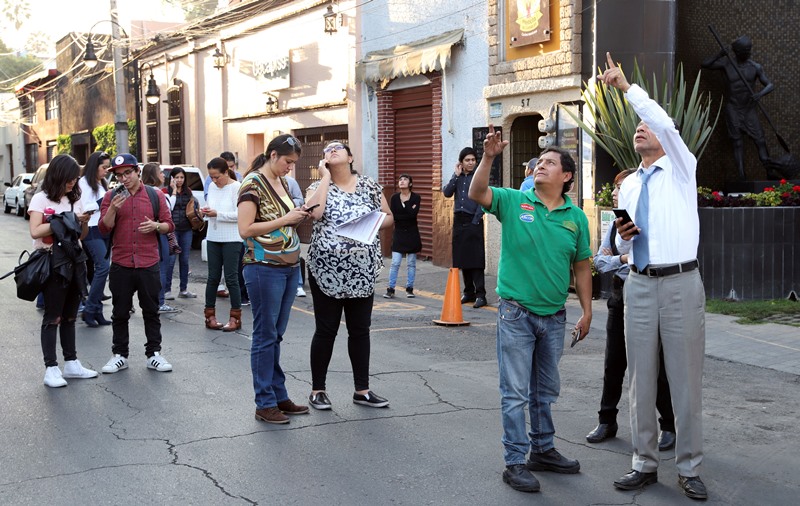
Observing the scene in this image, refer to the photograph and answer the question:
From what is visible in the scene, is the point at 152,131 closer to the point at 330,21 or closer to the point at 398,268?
the point at 330,21

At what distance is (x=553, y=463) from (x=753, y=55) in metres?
10.1

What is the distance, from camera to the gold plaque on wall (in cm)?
1338

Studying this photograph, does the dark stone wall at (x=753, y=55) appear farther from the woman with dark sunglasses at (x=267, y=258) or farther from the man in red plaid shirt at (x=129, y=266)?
the woman with dark sunglasses at (x=267, y=258)

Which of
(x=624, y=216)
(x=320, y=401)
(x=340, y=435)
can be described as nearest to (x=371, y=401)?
(x=320, y=401)

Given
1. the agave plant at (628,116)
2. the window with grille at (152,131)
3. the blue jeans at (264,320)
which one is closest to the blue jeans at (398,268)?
the agave plant at (628,116)

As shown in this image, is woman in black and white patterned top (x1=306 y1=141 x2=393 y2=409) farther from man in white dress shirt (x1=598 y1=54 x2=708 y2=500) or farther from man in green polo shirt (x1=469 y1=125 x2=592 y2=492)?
man in white dress shirt (x1=598 y1=54 x2=708 y2=500)

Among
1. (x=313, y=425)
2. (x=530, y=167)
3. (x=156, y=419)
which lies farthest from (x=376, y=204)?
(x=530, y=167)

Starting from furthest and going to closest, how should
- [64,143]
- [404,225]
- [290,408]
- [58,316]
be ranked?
[64,143]
[404,225]
[58,316]
[290,408]

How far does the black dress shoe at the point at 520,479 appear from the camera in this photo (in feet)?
16.2

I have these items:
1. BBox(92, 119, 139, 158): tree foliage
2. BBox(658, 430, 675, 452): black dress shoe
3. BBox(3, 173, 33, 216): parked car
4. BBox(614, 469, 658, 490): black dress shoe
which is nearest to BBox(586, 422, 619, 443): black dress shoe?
BBox(658, 430, 675, 452): black dress shoe

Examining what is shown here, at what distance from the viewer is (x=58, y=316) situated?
743cm

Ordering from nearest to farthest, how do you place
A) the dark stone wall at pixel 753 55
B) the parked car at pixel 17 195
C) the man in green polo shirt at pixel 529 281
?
1. the man in green polo shirt at pixel 529 281
2. the dark stone wall at pixel 753 55
3. the parked car at pixel 17 195

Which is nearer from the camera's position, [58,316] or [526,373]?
[526,373]

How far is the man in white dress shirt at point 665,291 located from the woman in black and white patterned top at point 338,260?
201cm
